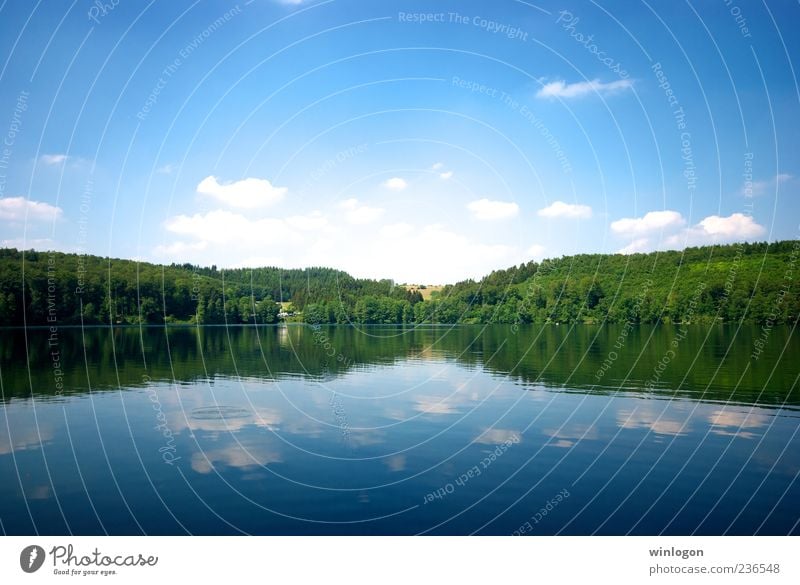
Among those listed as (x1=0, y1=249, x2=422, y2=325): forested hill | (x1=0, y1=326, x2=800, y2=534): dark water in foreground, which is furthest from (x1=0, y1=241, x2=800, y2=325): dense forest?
(x1=0, y1=326, x2=800, y2=534): dark water in foreground

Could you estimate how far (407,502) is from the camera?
16.2 meters

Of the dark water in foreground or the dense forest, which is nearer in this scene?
the dark water in foreground

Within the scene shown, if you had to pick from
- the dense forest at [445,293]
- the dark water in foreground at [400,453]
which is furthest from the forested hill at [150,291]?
the dark water in foreground at [400,453]

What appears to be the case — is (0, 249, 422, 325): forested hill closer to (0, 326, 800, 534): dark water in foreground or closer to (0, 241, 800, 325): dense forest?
(0, 241, 800, 325): dense forest

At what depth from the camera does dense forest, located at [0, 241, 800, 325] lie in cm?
12144

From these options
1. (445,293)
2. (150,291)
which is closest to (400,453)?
(150,291)

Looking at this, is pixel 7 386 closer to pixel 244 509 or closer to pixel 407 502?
pixel 244 509

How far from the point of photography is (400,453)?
21.5m

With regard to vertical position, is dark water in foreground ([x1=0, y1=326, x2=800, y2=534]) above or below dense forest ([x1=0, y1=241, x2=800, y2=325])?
below

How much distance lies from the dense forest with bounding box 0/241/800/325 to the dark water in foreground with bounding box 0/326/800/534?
292 ft

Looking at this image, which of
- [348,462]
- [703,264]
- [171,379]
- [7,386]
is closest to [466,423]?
[348,462]

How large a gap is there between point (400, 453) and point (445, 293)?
512 feet

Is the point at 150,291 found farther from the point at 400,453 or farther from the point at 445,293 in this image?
the point at 400,453

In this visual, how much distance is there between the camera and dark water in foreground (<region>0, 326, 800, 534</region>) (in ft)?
49.6
